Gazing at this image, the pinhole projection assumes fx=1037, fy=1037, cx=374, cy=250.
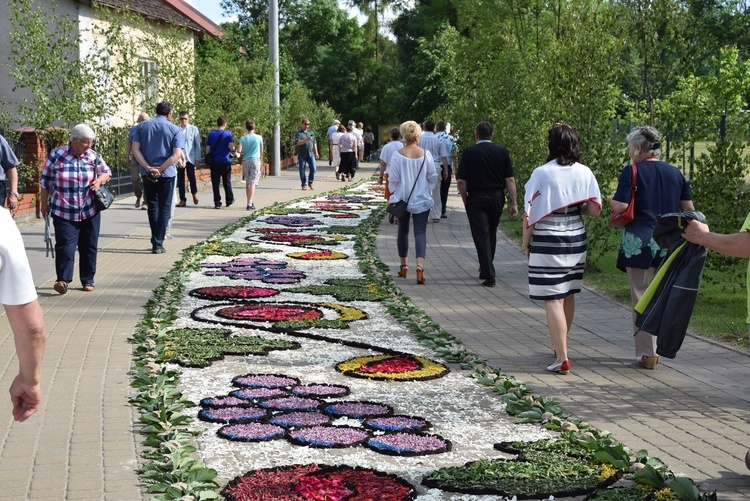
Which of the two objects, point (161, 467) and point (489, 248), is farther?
point (489, 248)

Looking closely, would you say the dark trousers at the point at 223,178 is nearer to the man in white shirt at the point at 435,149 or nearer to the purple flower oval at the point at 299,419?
the man in white shirt at the point at 435,149

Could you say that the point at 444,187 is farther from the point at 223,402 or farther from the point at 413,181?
the point at 223,402

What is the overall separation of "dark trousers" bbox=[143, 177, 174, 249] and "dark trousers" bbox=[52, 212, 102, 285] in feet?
10.1

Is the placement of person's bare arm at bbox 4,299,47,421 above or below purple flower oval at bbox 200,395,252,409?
above

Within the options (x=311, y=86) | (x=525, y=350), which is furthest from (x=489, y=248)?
(x=311, y=86)

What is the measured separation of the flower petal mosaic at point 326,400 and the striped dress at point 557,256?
1.00m

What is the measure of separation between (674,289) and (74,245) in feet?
23.2

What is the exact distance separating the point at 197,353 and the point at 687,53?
7.65 meters

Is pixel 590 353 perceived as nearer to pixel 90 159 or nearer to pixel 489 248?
pixel 489 248

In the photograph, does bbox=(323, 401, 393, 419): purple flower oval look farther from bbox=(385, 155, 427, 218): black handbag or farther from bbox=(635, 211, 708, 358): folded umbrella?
bbox=(385, 155, 427, 218): black handbag

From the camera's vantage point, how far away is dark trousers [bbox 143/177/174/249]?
47.4 feet

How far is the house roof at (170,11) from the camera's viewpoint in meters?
29.7

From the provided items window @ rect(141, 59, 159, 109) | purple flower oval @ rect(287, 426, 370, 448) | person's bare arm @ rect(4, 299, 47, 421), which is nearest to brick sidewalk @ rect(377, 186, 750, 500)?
purple flower oval @ rect(287, 426, 370, 448)

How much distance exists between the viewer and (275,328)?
373 inches
